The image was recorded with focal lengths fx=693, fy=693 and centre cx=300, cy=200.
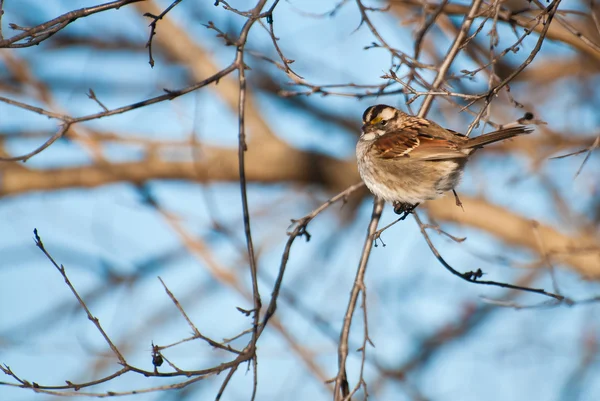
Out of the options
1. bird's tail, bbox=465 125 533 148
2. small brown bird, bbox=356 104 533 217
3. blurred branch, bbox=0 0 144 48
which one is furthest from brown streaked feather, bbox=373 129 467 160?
blurred branch, bbox=0 0 144 48

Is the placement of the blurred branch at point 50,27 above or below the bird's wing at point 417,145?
below

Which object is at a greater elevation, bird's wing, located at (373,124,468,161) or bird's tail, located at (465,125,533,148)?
bird's wing, located at (373,124,468,161)

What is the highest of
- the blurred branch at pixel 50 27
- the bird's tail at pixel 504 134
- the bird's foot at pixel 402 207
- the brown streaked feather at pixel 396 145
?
the brown streaked feather at pixel 396 145

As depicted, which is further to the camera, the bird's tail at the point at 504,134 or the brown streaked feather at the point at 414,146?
the brown streaked feather at the point at 414,146

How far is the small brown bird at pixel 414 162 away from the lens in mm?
4719

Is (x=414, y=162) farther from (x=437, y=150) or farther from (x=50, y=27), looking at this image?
(x=50, y=27)

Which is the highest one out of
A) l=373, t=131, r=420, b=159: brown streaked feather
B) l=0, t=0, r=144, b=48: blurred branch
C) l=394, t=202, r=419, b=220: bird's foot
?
l=373, t=131, r=420, b=159: brown streaked feather

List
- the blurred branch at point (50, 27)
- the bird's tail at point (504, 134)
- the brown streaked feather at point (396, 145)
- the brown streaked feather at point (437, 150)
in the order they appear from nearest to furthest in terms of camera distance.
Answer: the blurred branch at point (50, 27) → the bird's tail at point (504, 134) → the brown streaked feather at point (437, 150) → the brown streaked feather at point (396, 145)

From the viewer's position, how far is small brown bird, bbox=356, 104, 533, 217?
4719mm

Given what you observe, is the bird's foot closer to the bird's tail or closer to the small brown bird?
the small brown bird

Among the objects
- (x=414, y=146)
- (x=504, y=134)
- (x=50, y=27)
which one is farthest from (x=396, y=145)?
(x=50, y=27)

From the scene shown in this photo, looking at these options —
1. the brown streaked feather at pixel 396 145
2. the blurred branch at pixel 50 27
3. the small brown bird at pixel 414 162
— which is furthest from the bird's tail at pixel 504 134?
the blurred branch at pixel 50 27

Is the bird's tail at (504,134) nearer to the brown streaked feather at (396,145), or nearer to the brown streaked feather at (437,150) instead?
the brown streaked feather at (437,150)

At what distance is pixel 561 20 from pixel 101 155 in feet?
17.5
